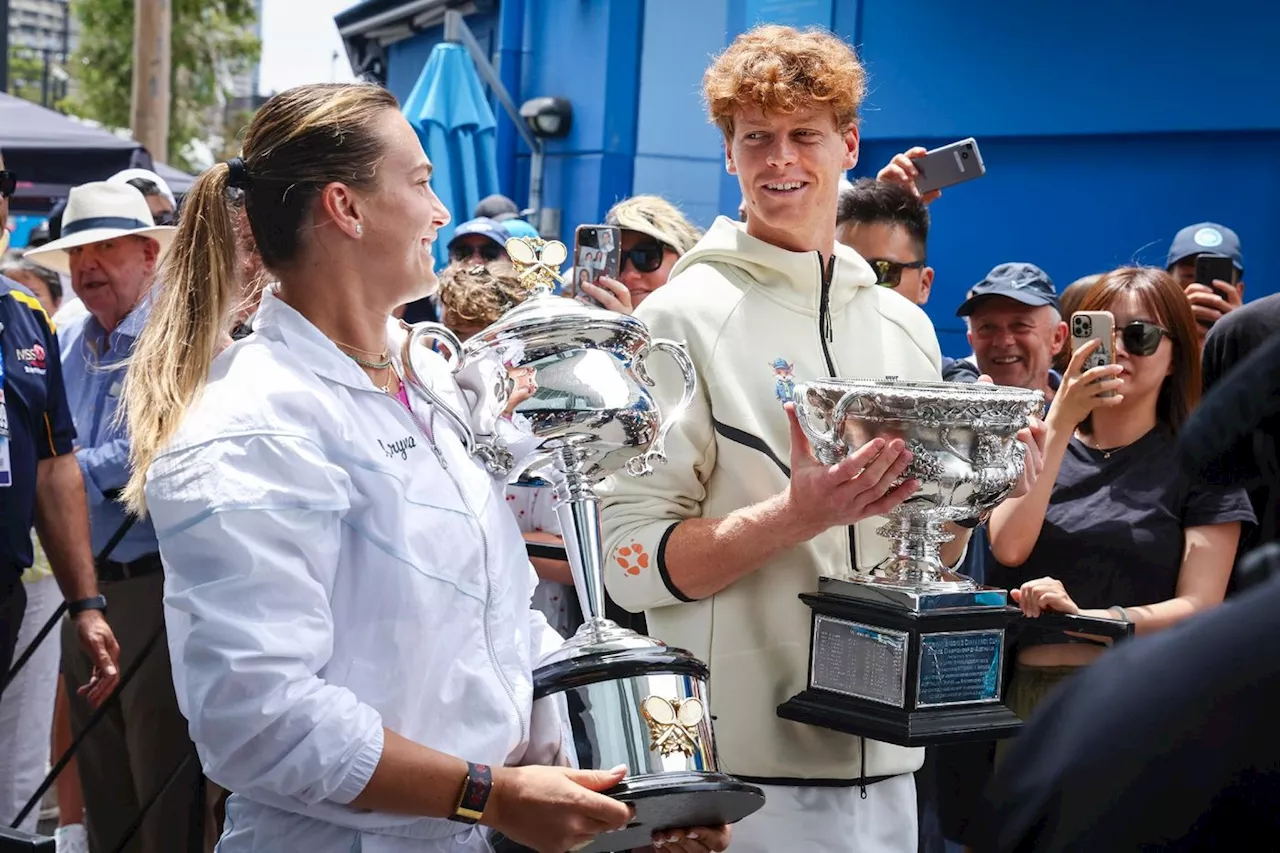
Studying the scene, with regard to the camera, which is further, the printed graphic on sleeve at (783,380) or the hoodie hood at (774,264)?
the hoodie hood at (774,264)

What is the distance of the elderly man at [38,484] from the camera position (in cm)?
382

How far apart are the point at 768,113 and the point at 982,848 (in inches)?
68.2

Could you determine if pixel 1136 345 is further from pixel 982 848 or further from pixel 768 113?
pixel 982 848

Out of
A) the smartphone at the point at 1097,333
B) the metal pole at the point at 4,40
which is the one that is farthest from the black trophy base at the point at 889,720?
the metal pole at the point at 4,40

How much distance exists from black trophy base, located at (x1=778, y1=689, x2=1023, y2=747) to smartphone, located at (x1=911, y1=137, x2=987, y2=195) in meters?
1.74

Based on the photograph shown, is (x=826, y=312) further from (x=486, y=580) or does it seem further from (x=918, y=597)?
(x=486, y=580)

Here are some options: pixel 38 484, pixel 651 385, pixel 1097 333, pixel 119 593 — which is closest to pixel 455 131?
pixel 119 593

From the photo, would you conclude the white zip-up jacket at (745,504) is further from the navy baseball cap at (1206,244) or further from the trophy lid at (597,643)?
the navy baseball cap at (1206,244)

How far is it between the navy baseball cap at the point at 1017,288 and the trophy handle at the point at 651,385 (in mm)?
2070

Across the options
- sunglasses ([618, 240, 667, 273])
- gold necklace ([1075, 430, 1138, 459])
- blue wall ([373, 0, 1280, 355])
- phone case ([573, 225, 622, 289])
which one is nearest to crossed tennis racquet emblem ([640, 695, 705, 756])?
phone case ([573, 225, 622, 289])

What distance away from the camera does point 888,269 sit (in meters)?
3.81

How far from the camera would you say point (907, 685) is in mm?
2350

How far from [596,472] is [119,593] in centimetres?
273

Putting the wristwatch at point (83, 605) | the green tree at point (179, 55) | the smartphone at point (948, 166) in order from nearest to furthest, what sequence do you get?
the smartphone at point (948, 166), the wristwatch at point (83, 605), the green tree at point (179, 55)
